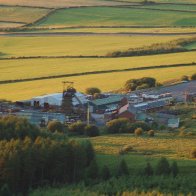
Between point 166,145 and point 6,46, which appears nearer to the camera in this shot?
point 166,145

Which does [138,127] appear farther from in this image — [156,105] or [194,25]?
[194,25]

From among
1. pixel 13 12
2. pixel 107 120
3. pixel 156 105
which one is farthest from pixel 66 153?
pixel 13 12

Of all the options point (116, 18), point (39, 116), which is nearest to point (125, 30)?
point (116, 18)

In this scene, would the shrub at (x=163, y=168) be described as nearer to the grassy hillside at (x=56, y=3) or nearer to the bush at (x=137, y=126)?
the bush at (x=137, y=126)

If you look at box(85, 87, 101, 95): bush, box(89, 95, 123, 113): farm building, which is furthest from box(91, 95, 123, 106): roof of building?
box(85, 87, 101, 95): bush

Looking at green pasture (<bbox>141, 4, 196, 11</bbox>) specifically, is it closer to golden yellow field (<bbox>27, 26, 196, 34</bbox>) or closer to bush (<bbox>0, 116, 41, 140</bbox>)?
golden yellow field (<bbox>27, 26, 196, 34</bbox>)
